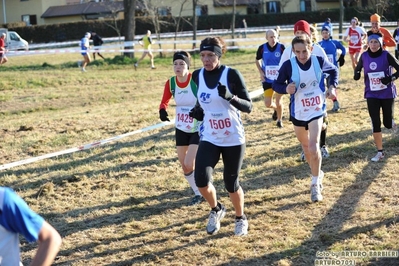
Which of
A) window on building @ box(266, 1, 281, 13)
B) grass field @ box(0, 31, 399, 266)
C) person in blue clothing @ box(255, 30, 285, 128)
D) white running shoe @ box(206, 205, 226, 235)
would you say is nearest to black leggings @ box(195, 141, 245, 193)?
white running shoe @ box(206, 205, 226, 235)

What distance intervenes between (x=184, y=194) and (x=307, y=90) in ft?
7.22

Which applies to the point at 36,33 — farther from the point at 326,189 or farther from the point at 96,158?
the point at 326,189

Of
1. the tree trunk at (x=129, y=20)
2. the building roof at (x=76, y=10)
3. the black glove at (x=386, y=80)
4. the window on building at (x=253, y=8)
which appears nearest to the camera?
the black glove at (x=386, y=80)

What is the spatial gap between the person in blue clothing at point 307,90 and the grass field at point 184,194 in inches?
25.4

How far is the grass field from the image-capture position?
5.84m

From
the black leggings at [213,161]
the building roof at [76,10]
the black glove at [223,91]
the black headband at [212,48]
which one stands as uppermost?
the building roof at [76,10]

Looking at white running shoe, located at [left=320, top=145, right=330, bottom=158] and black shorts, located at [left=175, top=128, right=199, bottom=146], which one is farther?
white running shoe, located at [left=320, top=145, right=330, bottom=158]

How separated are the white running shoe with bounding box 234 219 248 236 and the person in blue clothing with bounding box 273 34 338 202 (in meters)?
1.27

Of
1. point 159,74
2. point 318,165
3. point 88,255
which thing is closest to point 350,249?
point 318,165

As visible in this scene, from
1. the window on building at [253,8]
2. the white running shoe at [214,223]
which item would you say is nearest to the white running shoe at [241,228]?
the white running shoe at [214,223]

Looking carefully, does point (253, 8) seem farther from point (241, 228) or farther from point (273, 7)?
point (241, 228)

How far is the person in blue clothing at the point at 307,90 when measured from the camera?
6.77 m

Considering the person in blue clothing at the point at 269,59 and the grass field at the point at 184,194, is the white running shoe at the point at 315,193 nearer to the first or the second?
the grass field at the point at 184,194

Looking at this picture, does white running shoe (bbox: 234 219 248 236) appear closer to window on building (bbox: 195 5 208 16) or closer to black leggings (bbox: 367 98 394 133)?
black leggings (bbox: 367 98 394 133)
